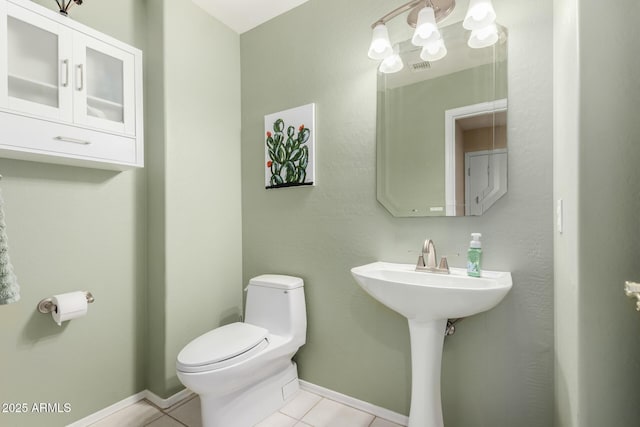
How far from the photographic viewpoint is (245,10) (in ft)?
6.70

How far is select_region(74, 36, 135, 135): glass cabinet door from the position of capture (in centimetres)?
144

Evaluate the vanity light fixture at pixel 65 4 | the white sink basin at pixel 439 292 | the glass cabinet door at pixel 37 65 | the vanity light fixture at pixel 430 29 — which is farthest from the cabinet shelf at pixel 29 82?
the white sink basin at pixel 439 292

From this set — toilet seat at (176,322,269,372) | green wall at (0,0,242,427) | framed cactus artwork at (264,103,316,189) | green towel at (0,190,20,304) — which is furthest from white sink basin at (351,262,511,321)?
green towel at (0,190,20,304)

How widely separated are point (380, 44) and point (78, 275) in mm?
1982

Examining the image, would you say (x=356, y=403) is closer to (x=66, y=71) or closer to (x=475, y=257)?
(x=475, y=257)

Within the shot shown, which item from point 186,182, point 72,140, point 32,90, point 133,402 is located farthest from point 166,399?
point 32,90

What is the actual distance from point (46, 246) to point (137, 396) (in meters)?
1.04

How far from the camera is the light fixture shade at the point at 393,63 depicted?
1581mm

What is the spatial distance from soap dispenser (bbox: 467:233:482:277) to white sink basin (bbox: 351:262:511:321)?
0.11 ft

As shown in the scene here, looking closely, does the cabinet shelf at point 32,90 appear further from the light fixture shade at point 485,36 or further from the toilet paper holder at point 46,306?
the light fixture shade at point 485,36

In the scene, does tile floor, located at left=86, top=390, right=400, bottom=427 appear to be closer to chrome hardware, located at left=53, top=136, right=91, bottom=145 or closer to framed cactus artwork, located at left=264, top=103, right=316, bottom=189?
framed cactus artwork, located at left=264, top=103, right=316, bottom=189

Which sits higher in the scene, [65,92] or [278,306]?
[65,92]

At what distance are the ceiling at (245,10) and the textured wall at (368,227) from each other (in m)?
0.05

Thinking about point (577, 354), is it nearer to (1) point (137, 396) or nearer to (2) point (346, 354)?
(2) point (346, 354)
